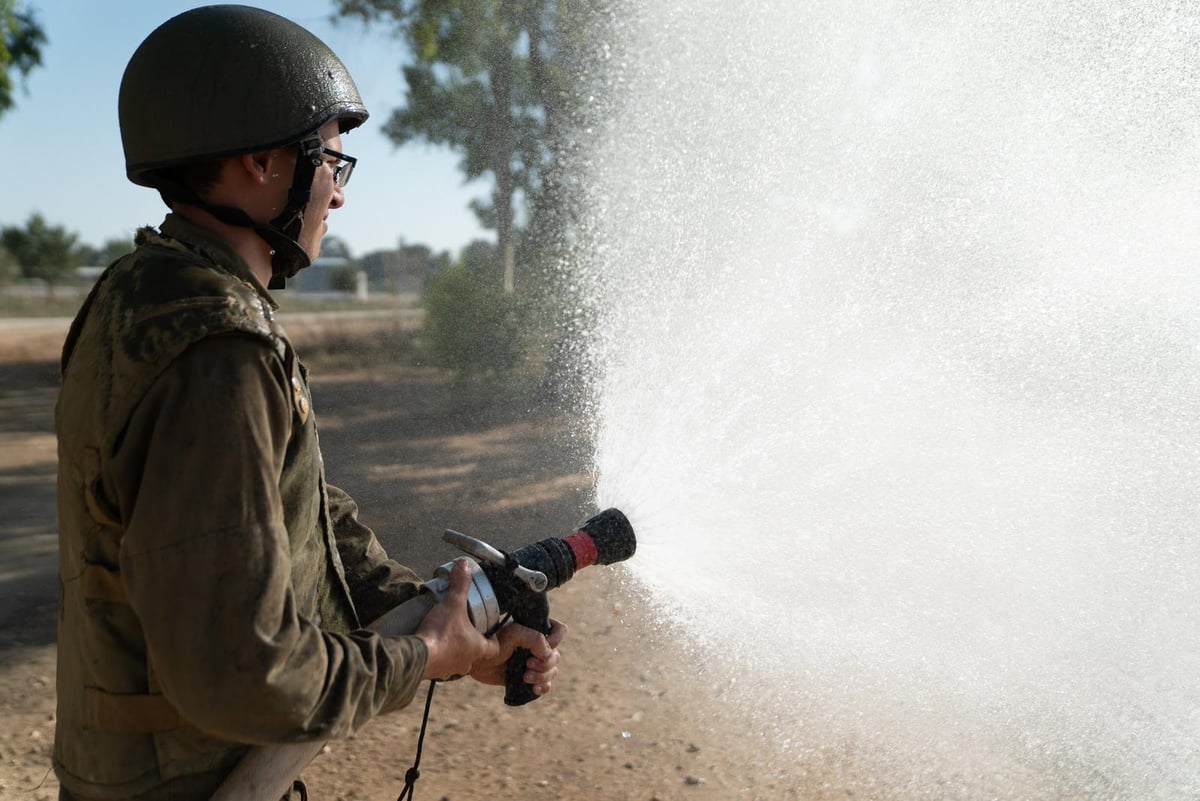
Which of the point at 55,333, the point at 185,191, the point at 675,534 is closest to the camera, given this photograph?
the point at 185,191

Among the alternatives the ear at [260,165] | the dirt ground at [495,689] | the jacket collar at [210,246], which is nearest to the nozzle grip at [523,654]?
the jacket collar at [210,246]

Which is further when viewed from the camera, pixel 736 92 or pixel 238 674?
pixel 736 92

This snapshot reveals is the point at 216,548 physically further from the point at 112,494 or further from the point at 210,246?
the point at 210,246

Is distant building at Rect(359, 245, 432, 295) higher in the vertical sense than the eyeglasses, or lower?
lower

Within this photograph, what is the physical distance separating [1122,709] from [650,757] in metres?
1.85

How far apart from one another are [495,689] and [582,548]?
2.41 metres

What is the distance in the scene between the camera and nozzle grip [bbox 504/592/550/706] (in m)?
1.97

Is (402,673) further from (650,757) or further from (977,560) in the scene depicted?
(977,560)

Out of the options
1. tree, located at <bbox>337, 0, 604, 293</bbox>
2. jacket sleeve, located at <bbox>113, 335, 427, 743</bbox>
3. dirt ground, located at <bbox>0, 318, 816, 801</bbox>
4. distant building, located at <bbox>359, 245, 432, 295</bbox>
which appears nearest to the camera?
jacket sleeve, located at <bbox>113, 335, 427, 743</bbox>

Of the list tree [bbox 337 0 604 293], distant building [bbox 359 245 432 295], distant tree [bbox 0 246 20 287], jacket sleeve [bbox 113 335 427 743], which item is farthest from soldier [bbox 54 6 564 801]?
distant tree [bbox 0 246 20 287]

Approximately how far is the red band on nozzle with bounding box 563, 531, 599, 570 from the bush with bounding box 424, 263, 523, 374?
7.50 metres

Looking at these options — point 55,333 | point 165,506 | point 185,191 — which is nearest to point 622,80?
point 185,191

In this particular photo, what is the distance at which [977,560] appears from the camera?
193 inches

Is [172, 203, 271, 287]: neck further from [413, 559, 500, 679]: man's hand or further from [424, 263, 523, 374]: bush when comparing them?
[424, 263, 523, 374]: bush
